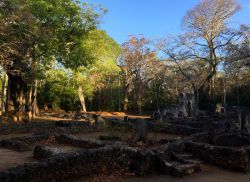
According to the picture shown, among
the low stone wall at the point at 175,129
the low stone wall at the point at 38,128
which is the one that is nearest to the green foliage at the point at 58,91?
the low stone wall at the point at 38,128

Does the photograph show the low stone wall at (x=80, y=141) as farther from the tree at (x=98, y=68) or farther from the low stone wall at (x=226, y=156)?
the tree at (x=98, y=68)

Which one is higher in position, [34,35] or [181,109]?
[34,35]

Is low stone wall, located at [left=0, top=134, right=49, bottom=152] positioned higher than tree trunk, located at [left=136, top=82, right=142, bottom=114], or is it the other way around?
tree trunk, located at [left=136, top=82, right=142, bottom=114]

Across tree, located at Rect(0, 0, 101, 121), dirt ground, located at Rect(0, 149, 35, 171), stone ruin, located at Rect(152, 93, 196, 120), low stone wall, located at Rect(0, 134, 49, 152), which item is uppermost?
tree, located at Rect(0, 0, 101, 121)

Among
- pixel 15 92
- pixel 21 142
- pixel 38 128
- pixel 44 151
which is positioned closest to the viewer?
pixel 44 151

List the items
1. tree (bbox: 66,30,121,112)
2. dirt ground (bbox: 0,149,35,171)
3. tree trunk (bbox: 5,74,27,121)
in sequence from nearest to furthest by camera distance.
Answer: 1. dirt ground (bbox: 0,149,35,171)
2. tree trunk (bbox: 5,74,27,121)
3. tree (bbox: 66,30,121,112)

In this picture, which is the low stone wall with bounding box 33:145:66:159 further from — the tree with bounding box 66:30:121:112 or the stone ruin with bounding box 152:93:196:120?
the tree with bounding box 66:30:121:112

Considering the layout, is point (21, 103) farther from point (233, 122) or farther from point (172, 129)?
point (233, 122)

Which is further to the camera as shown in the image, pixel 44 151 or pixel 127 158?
pixel 44 151

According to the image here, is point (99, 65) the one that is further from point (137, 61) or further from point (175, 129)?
point (175, 129)

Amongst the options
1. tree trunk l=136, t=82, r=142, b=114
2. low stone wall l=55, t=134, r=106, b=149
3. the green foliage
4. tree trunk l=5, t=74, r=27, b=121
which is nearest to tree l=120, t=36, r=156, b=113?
tree trunk l=136, t=82, r=142, b=114

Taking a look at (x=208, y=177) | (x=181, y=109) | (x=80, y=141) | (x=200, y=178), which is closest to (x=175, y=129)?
(x=80, y=141)

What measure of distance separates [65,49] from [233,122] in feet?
47.3

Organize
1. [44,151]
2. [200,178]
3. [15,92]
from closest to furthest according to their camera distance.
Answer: [200,178] → [44,151] → [15,92]
